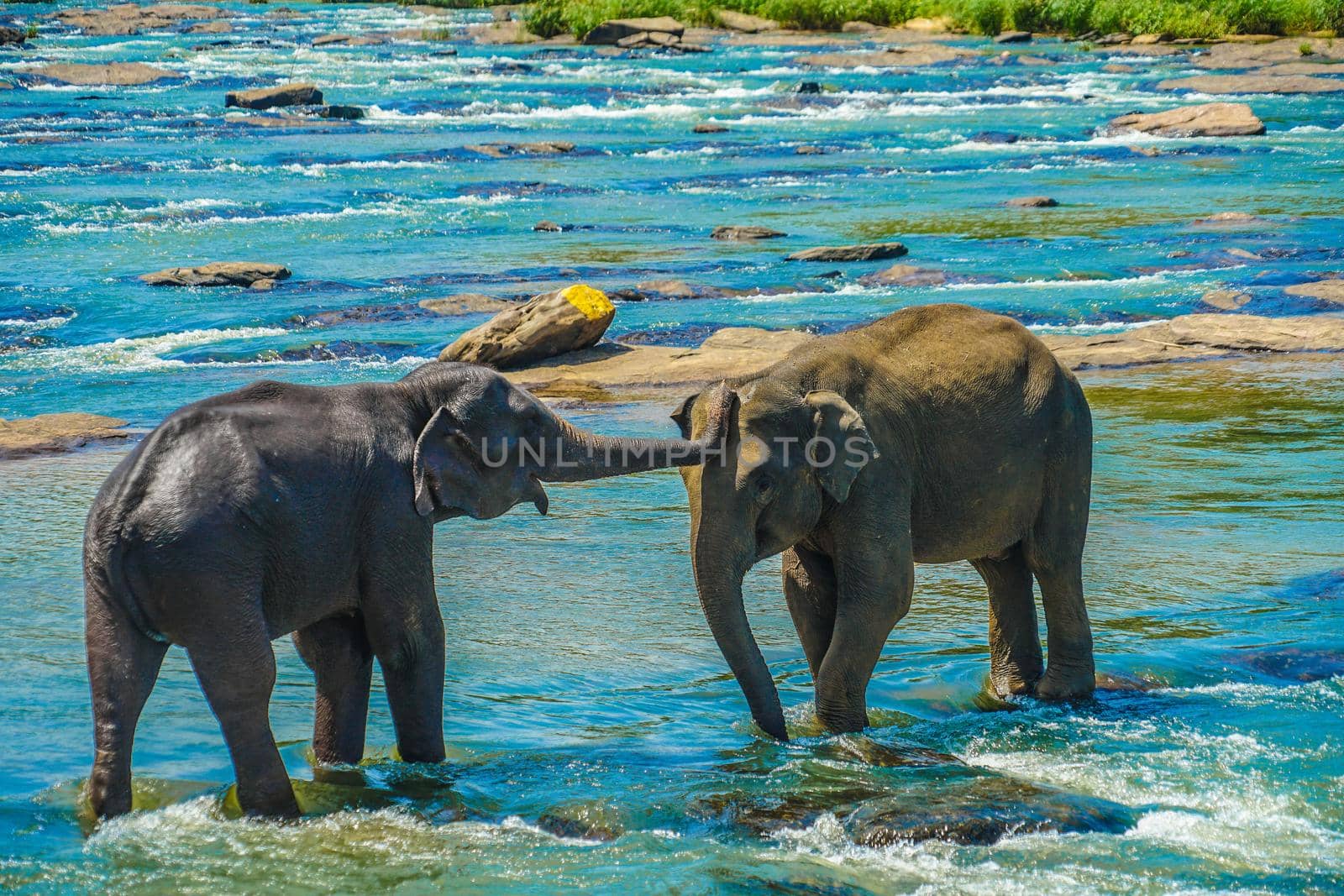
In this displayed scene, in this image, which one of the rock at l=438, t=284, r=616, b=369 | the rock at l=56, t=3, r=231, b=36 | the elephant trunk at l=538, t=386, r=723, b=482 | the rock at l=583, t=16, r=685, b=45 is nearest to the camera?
the elephant trunk at l=538, t=386, r=723, b=482

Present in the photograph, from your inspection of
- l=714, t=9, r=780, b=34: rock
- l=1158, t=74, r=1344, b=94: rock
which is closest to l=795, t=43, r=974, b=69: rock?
l=714, t=9, r=780, b=34: rock

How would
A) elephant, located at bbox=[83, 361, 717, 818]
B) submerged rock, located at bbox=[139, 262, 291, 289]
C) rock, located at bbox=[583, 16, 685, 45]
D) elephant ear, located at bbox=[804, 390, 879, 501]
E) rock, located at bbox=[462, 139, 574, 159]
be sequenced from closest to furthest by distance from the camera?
1. elephant, located at bbox=[83, 361, 717, 818]
2. elephant ear, located at bbox=[804, 390, 879, 501]
3. submerged rock, located at bbox=[139, 262, 291, 289]
4. rock, located at bbox=[462, 139, 574, 159]
5. rock, located at bbox=[583, 16, 685, 45]

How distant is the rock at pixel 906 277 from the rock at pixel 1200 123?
17397mm

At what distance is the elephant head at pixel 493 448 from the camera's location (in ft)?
21.7

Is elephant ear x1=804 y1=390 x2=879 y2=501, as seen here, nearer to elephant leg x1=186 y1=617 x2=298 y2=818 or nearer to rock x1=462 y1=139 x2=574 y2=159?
elephant leg x1=186 y1=617 x2=298 y2=818

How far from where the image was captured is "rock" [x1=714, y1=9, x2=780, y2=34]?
212 feet

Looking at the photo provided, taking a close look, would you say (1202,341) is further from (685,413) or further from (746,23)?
(746,23)

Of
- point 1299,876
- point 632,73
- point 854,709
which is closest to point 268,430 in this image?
point 854,709

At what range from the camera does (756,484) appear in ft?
22.9

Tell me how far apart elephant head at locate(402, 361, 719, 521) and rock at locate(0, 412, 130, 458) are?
8.47 metres

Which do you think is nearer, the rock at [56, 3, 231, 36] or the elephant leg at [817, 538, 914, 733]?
the elephant leg at [817, 538, 914, 733]

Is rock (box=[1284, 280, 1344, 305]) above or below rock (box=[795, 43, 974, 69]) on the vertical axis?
below

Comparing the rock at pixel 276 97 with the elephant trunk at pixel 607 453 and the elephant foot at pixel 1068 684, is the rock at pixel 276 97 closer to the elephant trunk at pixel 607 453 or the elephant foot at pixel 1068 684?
the elephant foot at pixel 1068 684

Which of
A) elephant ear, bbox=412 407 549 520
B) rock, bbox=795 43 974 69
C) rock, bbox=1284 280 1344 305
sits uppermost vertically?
elephant ear, bbox=412 407 549 520
